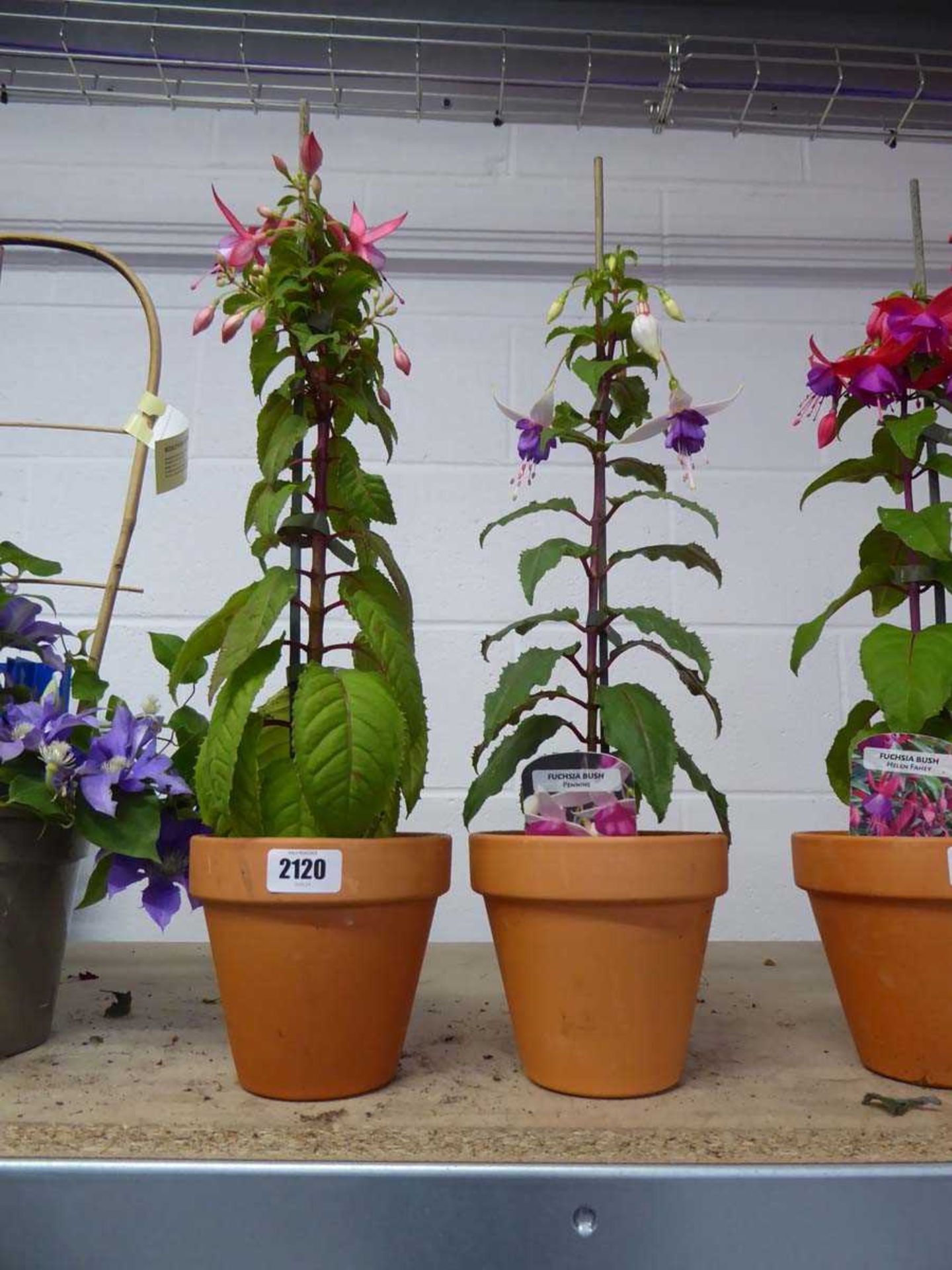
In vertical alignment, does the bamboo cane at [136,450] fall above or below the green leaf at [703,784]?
above

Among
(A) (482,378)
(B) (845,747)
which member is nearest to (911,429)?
(B) (845,747)

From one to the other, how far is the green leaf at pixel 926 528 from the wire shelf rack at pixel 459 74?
3.59 ft

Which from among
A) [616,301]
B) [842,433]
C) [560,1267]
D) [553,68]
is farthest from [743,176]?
[560,1267]

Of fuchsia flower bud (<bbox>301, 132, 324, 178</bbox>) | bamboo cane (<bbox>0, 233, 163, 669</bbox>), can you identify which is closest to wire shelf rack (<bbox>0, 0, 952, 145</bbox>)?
bamboo cane (<bbox>0, 233, 163, 669</bbox>)

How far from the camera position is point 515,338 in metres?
1.71

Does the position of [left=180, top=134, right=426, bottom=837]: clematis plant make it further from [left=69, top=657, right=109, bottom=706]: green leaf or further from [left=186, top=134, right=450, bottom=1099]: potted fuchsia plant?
[left=69, top=657, right=109, bottom=706]: green leaf

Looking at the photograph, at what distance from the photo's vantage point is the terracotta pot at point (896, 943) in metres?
0.74

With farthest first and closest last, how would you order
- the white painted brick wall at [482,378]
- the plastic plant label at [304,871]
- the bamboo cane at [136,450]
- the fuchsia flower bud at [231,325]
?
1. the white painted brick wall at [482,378]
2. the bamboo cane at [136,450]
3. the fuchsia flower bud at [231,325]
4. the plastic plant label at [304,871]

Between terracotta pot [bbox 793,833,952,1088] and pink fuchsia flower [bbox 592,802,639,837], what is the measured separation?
16cm

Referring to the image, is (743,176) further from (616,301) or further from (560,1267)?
(560,1267)

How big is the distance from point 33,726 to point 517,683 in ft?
1.32

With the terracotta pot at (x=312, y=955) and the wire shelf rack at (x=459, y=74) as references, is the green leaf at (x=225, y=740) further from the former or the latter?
the wire shelf rack at (x=459, y=74)

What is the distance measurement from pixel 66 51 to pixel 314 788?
4.83 feet

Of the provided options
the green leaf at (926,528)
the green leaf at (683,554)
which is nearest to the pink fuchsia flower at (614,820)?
the green leaf at (683,554)
